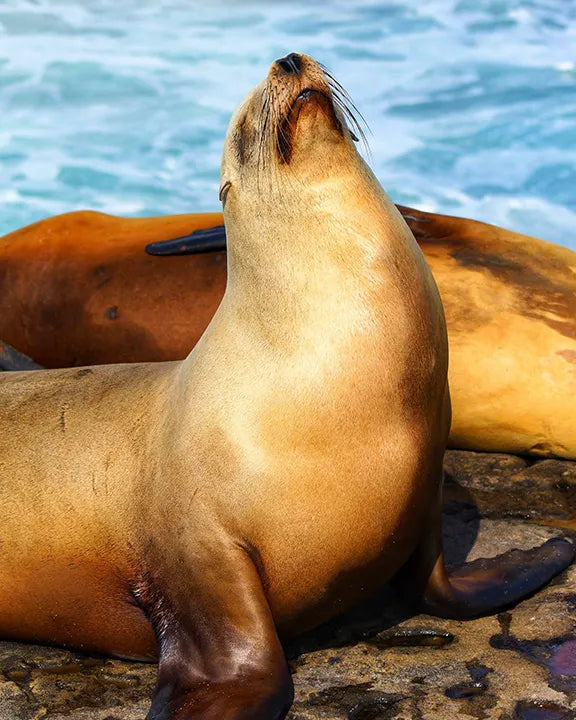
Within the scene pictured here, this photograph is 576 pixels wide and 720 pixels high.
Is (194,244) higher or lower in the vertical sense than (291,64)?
lower

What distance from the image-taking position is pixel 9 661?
3.43 meters

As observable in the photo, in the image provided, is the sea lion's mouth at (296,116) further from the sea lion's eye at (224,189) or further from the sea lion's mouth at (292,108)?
the sea lion's eye at (224,189)

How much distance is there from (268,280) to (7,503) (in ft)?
3.72

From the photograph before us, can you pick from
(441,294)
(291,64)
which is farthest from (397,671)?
(441,294)

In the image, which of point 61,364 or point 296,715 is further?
point 61,364

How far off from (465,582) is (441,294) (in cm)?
173

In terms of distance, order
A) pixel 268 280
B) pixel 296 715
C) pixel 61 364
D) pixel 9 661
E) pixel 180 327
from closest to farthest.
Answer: pixel 296 715, pixel 268 280, pixel 9 661, pixel 180 327, pixel 61 364

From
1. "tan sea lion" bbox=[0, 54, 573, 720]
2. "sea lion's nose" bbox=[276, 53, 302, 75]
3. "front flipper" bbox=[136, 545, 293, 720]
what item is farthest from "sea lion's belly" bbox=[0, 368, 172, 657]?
"sea lion's nose" bbox=[276, 53, 302, 75]

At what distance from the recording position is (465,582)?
3.63 meters

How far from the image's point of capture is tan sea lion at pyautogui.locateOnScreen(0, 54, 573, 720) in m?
3.02

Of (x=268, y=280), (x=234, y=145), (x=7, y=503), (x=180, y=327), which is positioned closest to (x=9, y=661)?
(x=7, y=503)

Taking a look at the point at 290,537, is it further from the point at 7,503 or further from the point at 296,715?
the point at 7,503

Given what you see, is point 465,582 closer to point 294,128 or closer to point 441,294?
point 294,128

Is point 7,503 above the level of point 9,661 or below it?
above
